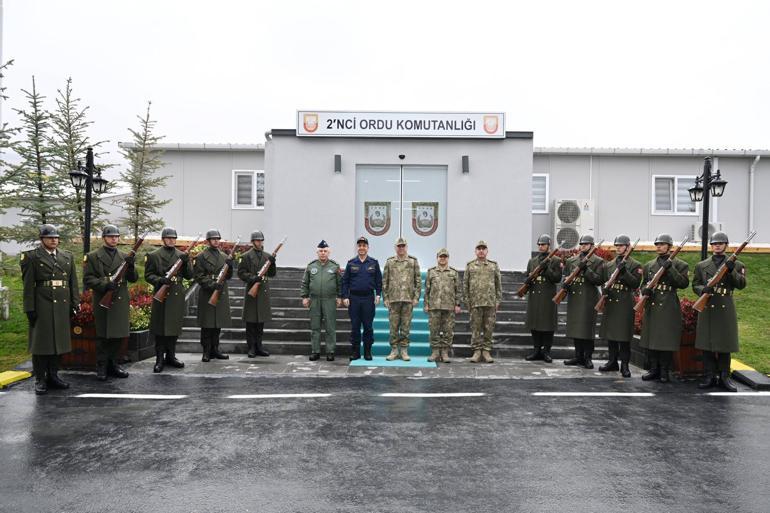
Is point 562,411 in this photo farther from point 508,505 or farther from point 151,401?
point 151,401

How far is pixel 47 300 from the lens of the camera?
24.8ft

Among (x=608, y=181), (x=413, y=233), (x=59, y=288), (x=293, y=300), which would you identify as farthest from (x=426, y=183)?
(x=59, y=288)

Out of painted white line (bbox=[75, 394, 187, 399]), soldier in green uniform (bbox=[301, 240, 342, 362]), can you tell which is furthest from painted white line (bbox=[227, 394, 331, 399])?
soldier in green uniform (bbox=[301, 240, 342, 362])

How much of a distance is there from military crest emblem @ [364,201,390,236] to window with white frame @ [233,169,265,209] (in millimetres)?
5247

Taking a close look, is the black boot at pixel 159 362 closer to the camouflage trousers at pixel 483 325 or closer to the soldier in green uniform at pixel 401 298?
the soldier in green uniform at pixel 401 298

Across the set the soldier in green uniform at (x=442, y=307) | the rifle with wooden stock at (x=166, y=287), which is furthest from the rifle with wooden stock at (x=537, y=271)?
the rifle with wooden stock at (x=166, y=287)

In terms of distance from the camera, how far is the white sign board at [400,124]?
13242mm

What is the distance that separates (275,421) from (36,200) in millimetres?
11985

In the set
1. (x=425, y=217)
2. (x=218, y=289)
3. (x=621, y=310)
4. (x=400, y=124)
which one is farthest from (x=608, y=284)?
(x=400, y=124)

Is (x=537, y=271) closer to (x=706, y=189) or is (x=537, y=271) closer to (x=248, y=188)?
(x=706, y=189)

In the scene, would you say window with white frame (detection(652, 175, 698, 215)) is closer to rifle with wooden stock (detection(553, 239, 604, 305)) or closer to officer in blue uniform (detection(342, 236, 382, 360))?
rifle with wooden stock (detection(553, 239, 604, 305))

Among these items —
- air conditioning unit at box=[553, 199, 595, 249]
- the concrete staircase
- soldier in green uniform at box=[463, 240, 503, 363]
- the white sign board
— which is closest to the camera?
soldier in green uniform at box=[463, 240, 503, 363]

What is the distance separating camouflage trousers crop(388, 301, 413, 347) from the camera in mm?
9781

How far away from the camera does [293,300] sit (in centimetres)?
1182
